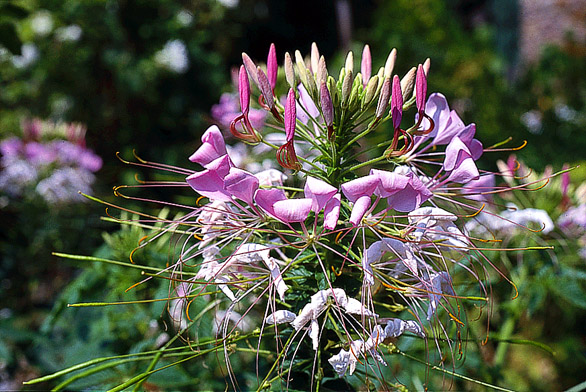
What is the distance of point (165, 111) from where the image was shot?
3609mm

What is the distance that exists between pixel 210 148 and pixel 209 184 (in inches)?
2.4

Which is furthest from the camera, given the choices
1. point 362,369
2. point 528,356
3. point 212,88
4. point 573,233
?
point 212,88

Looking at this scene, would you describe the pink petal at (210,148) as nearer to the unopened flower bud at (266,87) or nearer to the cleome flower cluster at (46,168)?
the unopened flower bud at (266,87)

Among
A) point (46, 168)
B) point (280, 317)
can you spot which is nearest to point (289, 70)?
point (280, 317)

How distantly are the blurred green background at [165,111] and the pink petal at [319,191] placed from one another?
1.54 ft

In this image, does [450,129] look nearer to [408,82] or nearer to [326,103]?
[408,82]

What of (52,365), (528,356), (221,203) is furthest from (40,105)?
(528,356)

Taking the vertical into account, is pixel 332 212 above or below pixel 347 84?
below

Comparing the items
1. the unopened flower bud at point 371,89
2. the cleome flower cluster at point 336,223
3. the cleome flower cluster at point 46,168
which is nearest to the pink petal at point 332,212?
the cleome flower cluster at point 336,223

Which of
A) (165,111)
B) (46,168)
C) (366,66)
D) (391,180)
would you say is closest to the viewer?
(391,180)

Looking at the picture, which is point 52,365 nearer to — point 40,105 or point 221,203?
point 221,203

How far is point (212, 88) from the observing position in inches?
145

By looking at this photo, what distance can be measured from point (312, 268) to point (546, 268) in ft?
2.83

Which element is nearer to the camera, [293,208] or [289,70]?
[293,208]
